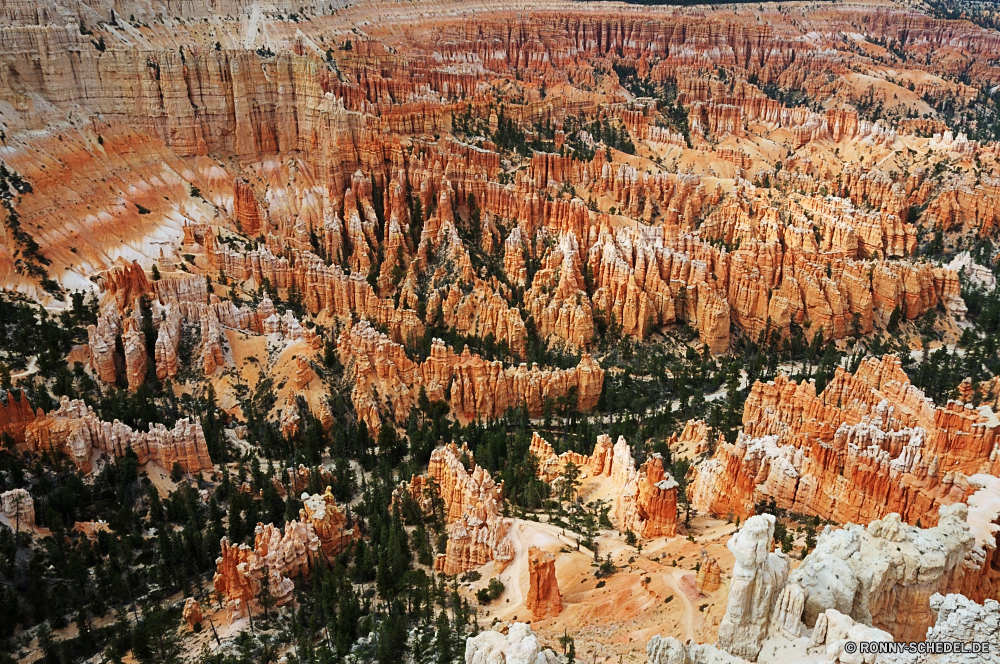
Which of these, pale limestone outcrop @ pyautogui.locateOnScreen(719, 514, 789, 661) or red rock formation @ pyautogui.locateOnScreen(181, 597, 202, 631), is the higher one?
pale limestone outcrop @ pyautogui.locateOnScreen(719, 514, 789, 661)

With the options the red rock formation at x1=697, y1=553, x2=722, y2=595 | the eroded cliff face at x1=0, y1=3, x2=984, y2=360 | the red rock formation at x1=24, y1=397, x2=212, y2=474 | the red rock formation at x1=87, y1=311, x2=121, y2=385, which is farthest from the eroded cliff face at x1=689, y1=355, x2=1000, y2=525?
the red rock formation at x1=87, y1=311, x2=121, y2=385

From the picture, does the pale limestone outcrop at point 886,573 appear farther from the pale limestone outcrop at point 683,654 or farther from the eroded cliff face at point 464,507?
the eroded cliff face at point 464,507

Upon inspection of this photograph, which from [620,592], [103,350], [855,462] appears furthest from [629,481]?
[103,350]

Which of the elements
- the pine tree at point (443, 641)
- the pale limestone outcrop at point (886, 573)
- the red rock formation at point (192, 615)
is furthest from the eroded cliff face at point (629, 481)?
the red rock formation at point (192, 615)

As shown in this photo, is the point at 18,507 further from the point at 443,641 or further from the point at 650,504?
the point at 650,504

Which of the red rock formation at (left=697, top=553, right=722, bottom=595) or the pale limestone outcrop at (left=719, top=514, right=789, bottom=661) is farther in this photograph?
the red rock formation at (left=697, top=553, right=722, bottom=595)

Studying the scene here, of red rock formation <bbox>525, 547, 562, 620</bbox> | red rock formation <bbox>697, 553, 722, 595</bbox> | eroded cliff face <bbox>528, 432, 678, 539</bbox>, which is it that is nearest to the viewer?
red rock formation <bbox>697, 553, 722, 595</bbox>

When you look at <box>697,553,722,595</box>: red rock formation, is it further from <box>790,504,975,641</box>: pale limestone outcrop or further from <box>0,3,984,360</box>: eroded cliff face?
<box>0,3,984,360</box>: eroded cliff face
